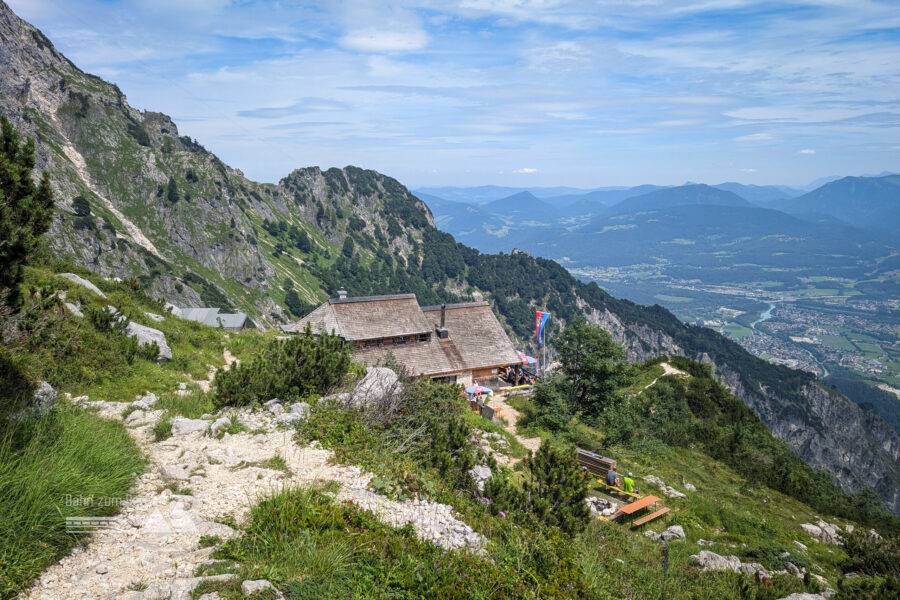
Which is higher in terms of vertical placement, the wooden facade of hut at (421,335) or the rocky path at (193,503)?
the rocky path at (193,503)

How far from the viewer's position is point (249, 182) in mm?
157125

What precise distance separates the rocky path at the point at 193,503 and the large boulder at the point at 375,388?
137 cm

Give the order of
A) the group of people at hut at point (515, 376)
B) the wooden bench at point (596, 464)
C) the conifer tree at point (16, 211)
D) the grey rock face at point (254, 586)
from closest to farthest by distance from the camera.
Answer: the grey rock face at point (254, 586)
the conifer tree at point (16, 211)
the wooden bench at point (596, 464)
the group of people at hut at point (515, 376)

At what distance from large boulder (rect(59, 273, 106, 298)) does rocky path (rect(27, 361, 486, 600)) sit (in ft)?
31.3

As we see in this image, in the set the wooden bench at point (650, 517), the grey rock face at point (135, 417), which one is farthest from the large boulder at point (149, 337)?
the wooden bench at point (650, 517)

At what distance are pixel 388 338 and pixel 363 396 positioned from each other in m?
19.0

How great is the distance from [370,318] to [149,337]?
15808mm

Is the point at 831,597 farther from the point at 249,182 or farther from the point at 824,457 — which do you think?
the point at 249,182

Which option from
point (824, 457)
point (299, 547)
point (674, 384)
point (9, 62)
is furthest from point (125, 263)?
point (824, 457)

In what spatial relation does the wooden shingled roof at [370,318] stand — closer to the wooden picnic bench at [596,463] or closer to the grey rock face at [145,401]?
the wooden picnic bench at [596,463]

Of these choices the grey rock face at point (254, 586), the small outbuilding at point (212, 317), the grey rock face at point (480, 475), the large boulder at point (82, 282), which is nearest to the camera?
the grey rock face at point (254, 586)

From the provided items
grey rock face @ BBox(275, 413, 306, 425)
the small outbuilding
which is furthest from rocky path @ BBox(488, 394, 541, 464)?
the small outbuilding

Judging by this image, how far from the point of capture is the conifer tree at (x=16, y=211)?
8.66m

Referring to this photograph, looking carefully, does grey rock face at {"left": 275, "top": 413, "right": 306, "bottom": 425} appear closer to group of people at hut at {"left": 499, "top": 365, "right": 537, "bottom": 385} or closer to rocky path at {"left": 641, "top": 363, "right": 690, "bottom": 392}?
group of people at hut at {"left": 499, "top": 365, "right": 537, "bottom": 385}
